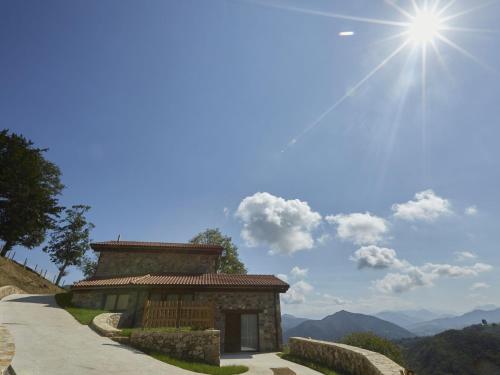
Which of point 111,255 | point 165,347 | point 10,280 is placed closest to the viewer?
point 165,347

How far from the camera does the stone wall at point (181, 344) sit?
10.4m

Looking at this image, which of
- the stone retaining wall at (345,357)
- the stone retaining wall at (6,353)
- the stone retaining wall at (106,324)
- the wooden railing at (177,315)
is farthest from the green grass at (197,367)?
the stone retaining wall at (6,353)

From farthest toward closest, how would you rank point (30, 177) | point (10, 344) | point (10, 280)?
point (30, 177) → point (10, 280) → point (10, 344)

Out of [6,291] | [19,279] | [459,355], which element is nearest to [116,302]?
[6,291]

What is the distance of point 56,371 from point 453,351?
9403cm

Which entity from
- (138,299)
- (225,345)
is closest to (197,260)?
(138,299)

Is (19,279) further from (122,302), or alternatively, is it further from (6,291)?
(122,302)

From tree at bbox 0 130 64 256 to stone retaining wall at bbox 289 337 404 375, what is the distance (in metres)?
31.4

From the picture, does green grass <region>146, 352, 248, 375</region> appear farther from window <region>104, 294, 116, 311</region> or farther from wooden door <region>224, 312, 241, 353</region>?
window <region>104, 294, 116, 311</region>

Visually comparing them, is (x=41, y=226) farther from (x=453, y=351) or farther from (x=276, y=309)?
(x=453, y=351)

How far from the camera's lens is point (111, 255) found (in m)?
22.1

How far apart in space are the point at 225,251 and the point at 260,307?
22946 millimetres

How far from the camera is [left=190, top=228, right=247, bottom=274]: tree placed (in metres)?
39.3

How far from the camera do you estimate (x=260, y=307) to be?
58.8 ft
